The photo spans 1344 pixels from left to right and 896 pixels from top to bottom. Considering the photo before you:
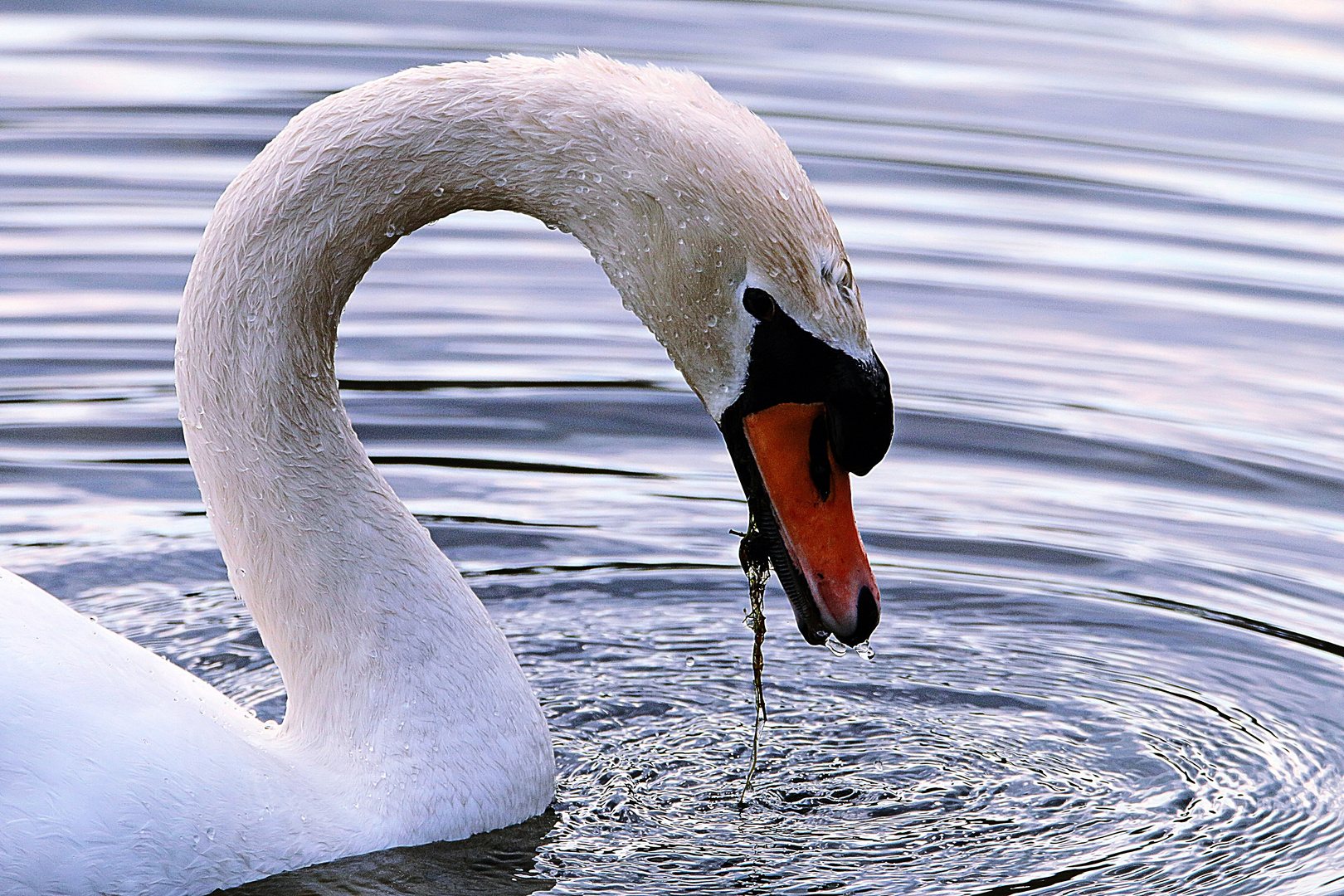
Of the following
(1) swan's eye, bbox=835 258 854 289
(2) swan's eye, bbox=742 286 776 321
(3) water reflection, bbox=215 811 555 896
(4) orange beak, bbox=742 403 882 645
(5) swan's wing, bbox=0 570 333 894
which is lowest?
(3) water reflection, bbox=215 811 555 896

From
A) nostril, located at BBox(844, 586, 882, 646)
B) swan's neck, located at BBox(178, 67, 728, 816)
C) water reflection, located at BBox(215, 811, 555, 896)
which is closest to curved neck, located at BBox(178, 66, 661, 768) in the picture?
swan's neck, located at BBox(178, 67, 728, 816)

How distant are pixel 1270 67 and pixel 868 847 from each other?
26.8ft

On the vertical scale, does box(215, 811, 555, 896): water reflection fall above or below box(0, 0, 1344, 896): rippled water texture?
below

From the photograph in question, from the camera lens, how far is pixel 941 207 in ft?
33.4

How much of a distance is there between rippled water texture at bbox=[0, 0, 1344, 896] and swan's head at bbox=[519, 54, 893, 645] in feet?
2.42

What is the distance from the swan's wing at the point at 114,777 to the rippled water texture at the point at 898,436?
0.56ft

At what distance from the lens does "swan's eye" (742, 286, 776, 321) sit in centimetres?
439

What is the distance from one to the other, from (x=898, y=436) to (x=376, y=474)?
2.85 meters

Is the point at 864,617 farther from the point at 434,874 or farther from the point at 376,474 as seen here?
the point at 376,474

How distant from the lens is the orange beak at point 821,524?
15.0 feet

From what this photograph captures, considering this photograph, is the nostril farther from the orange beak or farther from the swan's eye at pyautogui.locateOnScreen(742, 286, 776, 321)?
the swan's eye at pyautogui.locateOnScreen(742, 286, 776, 321)

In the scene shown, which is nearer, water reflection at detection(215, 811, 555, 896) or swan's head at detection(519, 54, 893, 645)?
swan's head at detection(519, 54, 893, 645)

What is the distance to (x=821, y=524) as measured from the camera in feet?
15.2

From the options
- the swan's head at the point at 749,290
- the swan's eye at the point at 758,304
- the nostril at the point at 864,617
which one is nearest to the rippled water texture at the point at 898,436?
the nostril at the point at 864,617
